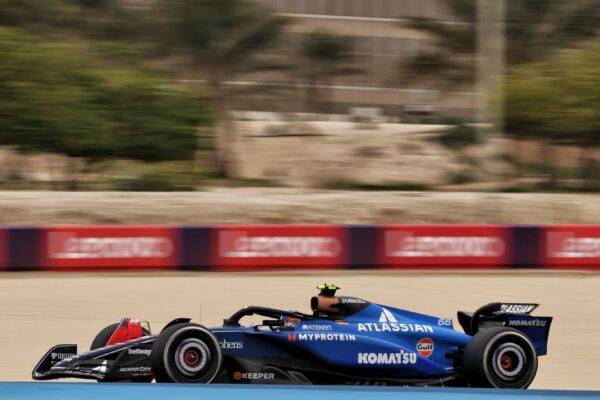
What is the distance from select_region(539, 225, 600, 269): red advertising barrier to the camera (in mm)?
15031

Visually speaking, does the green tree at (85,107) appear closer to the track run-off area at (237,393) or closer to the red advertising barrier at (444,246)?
the red advertising barrier at (444,246)

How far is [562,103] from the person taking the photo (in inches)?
1108

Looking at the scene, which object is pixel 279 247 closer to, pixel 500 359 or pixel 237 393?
pixel 500 359

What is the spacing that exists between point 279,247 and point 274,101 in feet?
77.9

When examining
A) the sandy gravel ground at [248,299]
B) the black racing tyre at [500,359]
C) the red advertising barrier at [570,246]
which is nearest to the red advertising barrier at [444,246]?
the sandy gravel ground at [248,299]

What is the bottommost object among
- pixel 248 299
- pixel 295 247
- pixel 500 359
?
pixel 248 299

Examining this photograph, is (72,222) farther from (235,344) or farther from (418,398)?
(418,398)

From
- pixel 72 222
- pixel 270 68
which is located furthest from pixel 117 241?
pixel 270 68

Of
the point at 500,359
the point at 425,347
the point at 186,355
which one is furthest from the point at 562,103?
the point at 186,355

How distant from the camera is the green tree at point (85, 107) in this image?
25.5 m

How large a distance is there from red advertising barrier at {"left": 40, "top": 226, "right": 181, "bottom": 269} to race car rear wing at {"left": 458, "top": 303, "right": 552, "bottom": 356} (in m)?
7.43

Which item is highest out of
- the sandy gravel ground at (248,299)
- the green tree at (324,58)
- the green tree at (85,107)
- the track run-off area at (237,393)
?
the green tree at (324,58)

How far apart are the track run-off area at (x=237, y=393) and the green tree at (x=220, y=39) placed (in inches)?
A: 1072

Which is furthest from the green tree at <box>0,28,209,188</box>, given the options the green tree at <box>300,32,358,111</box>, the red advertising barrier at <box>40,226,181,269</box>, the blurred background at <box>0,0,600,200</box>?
the red advertising barrier at <box>40,226,181,269</box>
